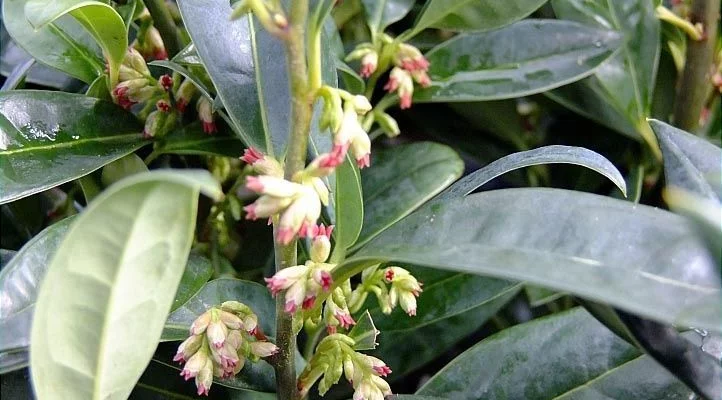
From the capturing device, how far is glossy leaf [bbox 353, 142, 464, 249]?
0.82m

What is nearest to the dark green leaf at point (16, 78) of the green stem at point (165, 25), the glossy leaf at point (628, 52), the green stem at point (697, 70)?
the green stem at point (165, 25)

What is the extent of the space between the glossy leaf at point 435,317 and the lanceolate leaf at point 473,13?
0.29 meters

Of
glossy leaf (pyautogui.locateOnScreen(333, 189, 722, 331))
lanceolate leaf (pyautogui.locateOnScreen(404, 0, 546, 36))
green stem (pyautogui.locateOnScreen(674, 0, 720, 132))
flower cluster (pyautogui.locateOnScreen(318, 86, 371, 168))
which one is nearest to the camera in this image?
glossy leaf (pyautogui.locateOnScreen(333, 189, 722, 331))

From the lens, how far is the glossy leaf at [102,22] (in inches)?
23.7

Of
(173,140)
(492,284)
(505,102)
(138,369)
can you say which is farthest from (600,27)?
(138,369)

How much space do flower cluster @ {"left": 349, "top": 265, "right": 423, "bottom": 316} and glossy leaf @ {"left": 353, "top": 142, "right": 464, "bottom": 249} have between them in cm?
11

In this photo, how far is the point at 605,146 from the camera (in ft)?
3.67

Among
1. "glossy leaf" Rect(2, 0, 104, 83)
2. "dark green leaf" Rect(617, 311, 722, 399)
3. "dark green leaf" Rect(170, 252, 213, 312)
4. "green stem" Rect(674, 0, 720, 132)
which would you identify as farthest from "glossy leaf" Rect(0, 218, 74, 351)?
"green stem" Rect(674, 0, 720, 132)

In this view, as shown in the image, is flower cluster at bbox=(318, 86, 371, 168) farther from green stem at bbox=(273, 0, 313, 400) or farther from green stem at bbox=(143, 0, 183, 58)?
green stem at bbox=(143, 0, 183, 58)

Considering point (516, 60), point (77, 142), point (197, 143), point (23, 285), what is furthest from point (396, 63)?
point (23, 285)

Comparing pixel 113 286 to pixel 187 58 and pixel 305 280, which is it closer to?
pixel 305 280

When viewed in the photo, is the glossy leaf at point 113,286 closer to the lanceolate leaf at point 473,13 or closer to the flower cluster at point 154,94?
the flower cluster at point 154,94

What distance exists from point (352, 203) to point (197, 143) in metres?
0.26

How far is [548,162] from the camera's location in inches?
22.6
